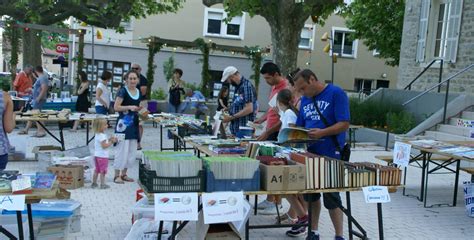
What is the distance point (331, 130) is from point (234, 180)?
3.88ft

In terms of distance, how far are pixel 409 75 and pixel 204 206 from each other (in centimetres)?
1437

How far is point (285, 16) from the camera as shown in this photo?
14133 millimetres

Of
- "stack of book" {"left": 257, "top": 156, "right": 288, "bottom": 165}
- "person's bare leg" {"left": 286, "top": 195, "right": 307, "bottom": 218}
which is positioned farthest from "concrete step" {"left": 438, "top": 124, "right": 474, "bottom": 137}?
"stack of book" {"left": 257, "top": 156, "right": 288, "bottom": 165}

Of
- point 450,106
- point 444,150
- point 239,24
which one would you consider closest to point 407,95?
point 450,106

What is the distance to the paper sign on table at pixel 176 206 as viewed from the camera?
3.85 metres

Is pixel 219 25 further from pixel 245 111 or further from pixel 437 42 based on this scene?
pixel 245 111

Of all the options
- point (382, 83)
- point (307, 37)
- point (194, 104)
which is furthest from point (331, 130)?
point (382, 83)

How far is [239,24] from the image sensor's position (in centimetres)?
2825

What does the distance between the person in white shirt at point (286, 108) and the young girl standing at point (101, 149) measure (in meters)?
2.79

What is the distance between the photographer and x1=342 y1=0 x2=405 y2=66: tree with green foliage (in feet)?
77.5

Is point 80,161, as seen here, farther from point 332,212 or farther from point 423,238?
point 423,238

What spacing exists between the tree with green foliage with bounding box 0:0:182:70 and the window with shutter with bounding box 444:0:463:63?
33.0 ft

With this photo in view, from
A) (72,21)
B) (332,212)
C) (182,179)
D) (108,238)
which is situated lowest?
(108,238)

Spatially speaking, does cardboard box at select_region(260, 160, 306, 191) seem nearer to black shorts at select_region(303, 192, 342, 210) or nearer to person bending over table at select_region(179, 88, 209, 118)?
black shorts at select_region(303, 192, 342, 210)
